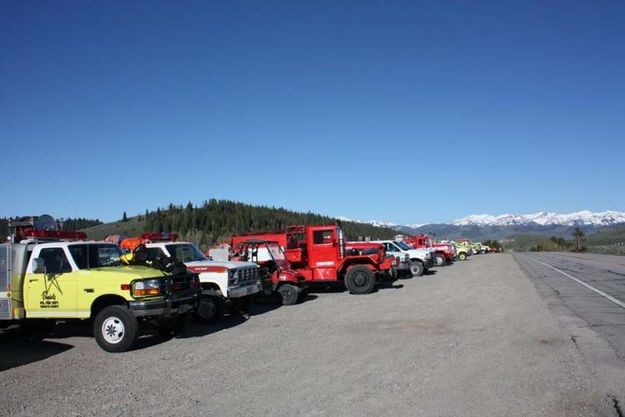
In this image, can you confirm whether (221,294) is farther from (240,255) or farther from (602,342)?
(602,342)

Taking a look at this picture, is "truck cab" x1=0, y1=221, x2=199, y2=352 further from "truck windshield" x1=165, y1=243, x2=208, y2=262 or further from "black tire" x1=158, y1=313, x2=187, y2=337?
"truck windshield" x1=165, y1=243, x2=208, y2=262

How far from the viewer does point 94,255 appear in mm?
11531

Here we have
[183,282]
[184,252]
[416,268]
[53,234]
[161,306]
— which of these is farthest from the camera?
[416,268]

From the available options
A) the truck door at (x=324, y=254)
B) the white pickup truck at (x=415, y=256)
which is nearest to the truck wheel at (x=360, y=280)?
the truck door at (x=324, y=254)

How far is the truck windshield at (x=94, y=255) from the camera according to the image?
1116 centimetres

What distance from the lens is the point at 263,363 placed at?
8531mm

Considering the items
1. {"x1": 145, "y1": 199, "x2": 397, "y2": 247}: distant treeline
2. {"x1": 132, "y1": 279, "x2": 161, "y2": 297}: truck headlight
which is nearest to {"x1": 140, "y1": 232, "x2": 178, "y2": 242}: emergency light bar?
{"x1": 132, "y1": 279, "x2": 161, "y2": 297}: truck headlight

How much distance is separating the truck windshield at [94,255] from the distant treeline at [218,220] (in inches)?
2945

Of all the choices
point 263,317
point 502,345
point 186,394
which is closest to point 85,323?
point 263,317

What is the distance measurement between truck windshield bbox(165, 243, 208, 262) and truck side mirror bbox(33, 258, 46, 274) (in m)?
4.18

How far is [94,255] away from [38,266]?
3.92ft

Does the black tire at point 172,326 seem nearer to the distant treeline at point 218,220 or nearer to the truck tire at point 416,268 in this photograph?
the truck tire at point 416,268

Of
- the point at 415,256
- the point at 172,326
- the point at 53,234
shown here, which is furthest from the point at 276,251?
the point at 415,256

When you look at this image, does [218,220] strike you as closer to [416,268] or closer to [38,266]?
[416,268]
